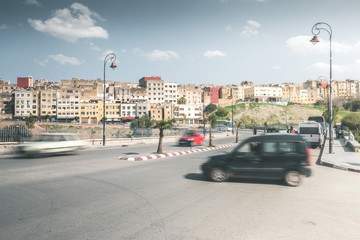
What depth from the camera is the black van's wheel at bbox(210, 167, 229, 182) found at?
927cm

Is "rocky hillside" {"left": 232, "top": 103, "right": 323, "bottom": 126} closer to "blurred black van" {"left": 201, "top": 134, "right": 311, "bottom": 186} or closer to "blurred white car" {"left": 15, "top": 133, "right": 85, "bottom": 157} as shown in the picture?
"blurred white car" {"left": 15, "top": 133, "right": 85, "bottom": 157}

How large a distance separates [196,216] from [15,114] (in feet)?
397

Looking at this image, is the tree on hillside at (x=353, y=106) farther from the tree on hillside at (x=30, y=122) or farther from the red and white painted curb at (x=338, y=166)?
the red and white painted curb at (x=338, y=166)

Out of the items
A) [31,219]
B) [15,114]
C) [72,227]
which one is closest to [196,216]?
[72,227]

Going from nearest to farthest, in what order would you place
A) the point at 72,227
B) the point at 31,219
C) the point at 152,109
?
the point at 72,227 → the point at 31,219 → the point at 152,109

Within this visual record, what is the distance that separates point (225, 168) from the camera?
9266 millimetres

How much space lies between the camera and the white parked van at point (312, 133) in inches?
955

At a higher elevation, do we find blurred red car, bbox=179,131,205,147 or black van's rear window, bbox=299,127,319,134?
black van's rear window, bbox=299,127,319,134

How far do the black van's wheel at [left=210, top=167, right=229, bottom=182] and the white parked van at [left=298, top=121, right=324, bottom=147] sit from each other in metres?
17.8

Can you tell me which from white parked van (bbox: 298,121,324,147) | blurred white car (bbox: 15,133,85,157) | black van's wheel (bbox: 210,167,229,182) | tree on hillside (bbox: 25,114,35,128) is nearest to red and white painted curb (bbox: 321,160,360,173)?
black van's wheel (bbox: 210,167,229,182)

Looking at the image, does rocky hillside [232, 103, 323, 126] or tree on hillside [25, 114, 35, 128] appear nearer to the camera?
tree on hillside [25, 114, 35, 128]

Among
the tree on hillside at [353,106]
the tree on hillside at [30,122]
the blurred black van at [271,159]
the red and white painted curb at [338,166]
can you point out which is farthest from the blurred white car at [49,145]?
the tree on hillside at [353,106]

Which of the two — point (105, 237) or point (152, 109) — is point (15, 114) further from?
point (105, 237)

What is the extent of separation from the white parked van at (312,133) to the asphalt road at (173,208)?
15070 mm
